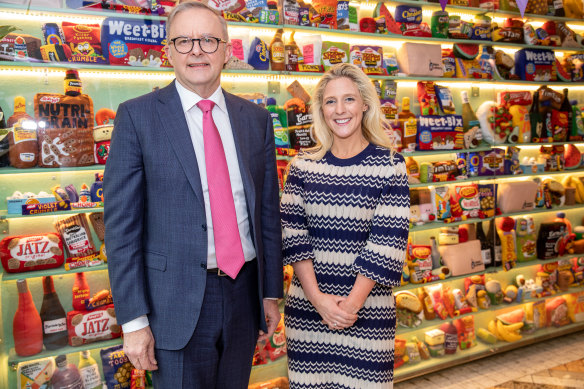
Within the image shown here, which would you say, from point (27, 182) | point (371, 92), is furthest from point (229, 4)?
point (27, 182)

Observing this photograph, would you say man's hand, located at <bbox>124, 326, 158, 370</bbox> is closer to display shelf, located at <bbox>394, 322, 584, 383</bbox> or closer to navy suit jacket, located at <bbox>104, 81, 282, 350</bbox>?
navy suit jacket, located at <bbox>104, 81, 282, 350</bbox>

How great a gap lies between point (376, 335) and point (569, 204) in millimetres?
3274

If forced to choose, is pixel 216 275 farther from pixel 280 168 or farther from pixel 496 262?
pixel 496 262

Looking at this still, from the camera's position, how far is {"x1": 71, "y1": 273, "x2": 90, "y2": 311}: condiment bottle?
255cm

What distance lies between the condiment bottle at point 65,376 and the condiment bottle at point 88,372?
0.03m

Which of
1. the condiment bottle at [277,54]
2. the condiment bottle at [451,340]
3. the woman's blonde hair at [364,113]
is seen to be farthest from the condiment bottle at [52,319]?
the condiment bottle at [451,340]

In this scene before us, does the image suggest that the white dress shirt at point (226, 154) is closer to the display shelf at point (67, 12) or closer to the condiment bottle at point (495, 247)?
the display shelf at point (67, 12)

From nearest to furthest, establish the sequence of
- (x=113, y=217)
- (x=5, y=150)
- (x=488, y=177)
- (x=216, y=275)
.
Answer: (x=113, y=217) → (x=216, y=275) → (x=5, y=150) → (x=488, y=177)

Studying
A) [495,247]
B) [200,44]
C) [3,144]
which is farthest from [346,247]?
[495,247]

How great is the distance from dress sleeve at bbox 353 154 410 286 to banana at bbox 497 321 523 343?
245 cm

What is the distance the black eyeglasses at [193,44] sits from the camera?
5.12 ft

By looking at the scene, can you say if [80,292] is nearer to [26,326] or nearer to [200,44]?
[26,326]

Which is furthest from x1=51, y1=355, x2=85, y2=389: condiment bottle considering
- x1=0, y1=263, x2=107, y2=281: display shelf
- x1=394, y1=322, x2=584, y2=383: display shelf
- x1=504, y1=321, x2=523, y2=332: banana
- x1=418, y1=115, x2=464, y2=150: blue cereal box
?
x1=504, y1=321, x2=523, y2=332: banana

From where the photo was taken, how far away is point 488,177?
12.5 ft
